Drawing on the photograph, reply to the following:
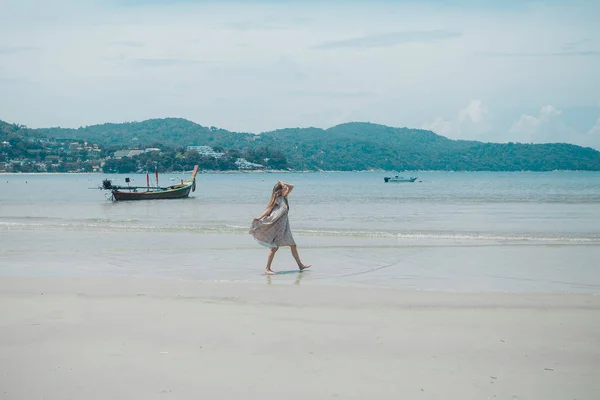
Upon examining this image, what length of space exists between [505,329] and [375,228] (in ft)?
65.4

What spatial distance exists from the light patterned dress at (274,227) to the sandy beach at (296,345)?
2463 mm

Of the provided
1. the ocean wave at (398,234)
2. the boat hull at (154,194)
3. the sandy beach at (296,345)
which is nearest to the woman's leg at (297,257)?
the sandy beach at (296,345)

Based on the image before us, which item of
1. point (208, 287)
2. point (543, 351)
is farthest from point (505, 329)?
point (208, 287)

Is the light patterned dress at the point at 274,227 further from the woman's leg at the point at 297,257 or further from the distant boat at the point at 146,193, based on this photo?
the distant boat at the point at 146,193

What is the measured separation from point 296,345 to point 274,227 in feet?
20.0

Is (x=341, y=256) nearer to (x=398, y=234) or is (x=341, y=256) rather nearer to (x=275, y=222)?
(x=275, y=222)

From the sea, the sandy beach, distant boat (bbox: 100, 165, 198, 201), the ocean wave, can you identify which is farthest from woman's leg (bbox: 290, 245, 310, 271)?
distant boat (bbox: 100, 165, 198, 201)

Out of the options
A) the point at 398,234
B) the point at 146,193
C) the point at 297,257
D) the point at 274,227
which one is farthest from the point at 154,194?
the point at 274,227

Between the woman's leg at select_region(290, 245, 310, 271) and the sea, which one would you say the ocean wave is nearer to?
the sea

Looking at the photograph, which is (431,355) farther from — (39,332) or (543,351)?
(39,332)

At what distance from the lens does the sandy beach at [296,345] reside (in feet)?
21.2

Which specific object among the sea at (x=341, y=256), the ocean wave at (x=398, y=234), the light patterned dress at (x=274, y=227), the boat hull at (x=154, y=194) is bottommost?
the boat hull at (x=154, y=194)

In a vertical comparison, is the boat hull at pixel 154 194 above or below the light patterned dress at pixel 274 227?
below

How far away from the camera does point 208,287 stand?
40.2 feet
